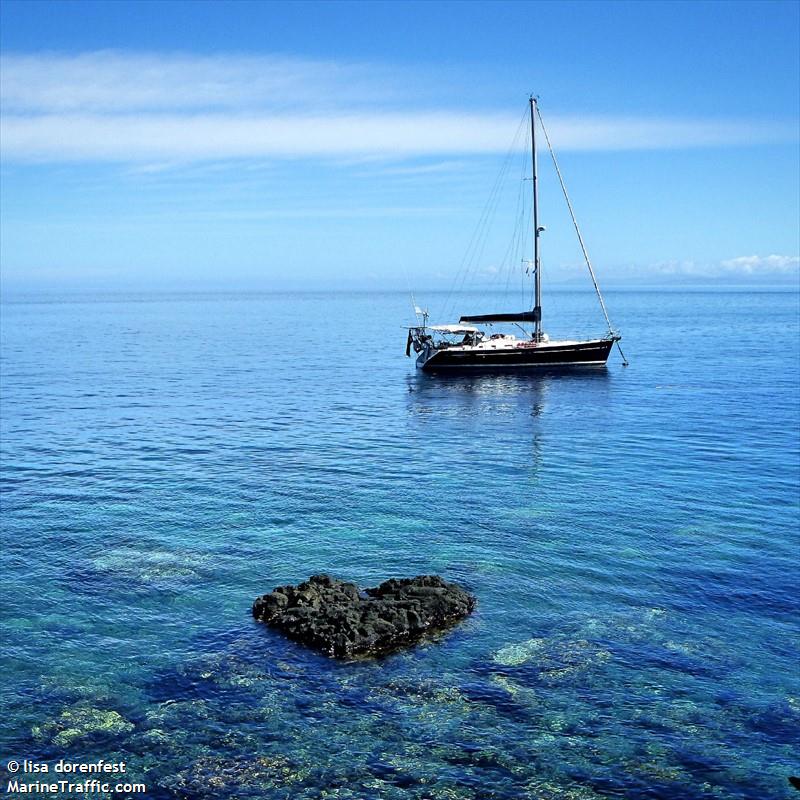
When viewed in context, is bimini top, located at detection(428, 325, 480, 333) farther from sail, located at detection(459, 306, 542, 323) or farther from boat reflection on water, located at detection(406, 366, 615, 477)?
boat reflection on water, located at detection(406, 366, 615, 477)

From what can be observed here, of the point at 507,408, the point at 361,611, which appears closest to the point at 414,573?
the point at 361,611

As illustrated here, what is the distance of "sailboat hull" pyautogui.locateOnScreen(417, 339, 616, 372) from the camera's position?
8831cm

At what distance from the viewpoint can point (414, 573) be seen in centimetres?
3109

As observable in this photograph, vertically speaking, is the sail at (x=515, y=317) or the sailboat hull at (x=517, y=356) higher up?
the sail at (x=515, y=317)

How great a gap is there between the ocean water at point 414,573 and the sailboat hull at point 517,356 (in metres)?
21.0

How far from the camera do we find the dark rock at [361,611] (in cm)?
2512

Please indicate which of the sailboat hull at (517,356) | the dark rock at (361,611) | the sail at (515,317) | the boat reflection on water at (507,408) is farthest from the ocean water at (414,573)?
the sail at (515,317)

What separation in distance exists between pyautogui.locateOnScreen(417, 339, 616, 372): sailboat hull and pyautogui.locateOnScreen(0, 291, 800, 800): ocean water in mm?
21047

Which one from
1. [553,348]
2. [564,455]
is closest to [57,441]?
[564,455]

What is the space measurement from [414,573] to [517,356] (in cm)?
6004

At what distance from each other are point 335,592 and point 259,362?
82.8 m

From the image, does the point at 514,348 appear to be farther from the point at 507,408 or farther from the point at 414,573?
the point at 414,573

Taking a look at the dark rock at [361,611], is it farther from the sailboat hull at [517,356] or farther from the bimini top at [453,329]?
the bimini top at [453,329]

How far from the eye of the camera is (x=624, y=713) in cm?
2145
